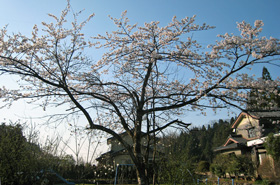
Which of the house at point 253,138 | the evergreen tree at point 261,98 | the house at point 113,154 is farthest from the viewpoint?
the house at point 253,138

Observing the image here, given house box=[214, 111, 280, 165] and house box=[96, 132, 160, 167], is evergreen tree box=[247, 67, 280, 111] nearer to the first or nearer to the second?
house box=[96, 132, 160, 167]

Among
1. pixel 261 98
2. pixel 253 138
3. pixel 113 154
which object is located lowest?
pixel 113 154

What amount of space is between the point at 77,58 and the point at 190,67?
362 cm

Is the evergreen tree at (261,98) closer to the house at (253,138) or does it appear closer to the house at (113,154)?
the house at (113,154)

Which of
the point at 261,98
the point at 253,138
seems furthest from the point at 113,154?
the point at 261,98

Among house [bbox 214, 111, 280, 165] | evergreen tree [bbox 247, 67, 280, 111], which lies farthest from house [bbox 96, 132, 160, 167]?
house [bbox 214, 111, 280, 165]

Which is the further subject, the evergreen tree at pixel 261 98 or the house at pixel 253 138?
the house at pixel 253 138

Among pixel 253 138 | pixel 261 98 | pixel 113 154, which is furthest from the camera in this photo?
pixel 253 138

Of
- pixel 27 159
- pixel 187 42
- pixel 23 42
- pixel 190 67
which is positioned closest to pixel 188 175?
pixel 190 67

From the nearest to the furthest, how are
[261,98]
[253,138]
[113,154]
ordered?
[261,98]
[113,154]
[253,138]

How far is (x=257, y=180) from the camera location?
48.8ft

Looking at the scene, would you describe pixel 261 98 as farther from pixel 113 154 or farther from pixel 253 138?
pixel 253 138

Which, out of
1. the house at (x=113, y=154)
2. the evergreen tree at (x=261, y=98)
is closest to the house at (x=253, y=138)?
the house at (x=113, y=154)

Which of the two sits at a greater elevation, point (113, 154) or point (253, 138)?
point (253, 138)
